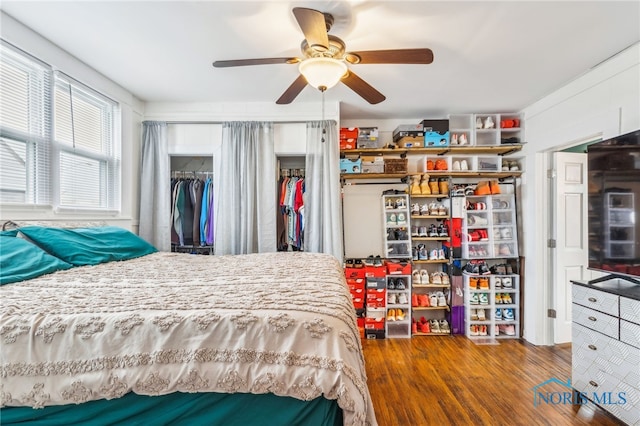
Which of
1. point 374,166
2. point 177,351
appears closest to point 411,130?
point 374,166

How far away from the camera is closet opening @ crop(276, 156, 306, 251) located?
3.14 metres

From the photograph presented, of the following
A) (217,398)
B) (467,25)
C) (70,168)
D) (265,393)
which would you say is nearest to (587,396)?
(265,393)

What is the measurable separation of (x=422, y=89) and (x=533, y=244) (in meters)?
2.06

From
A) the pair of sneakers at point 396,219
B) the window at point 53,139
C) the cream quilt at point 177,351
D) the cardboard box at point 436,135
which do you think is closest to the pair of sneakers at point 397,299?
the pair of sneakers at point 396,219

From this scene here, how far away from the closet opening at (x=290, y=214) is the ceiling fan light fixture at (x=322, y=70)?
5.29 feet

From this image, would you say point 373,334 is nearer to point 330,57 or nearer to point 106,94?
point 330,57

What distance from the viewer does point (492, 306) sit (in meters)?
3.19

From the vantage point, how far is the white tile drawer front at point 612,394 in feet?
5.36

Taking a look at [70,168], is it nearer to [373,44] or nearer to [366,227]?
[373,44]

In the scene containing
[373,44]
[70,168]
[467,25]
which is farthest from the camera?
[70,168]

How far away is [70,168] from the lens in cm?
237

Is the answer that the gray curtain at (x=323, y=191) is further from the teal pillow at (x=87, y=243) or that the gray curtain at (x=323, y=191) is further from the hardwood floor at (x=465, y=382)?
the teal pillow at (x=87, y=243)

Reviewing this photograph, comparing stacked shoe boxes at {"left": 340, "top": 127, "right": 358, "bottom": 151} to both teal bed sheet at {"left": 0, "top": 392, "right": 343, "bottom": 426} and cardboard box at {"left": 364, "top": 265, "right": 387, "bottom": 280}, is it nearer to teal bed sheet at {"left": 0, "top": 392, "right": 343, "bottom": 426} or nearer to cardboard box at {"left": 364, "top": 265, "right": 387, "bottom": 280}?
cardboard box at {"left": 364, "top": 265, "right": 387, "bottom": 280}

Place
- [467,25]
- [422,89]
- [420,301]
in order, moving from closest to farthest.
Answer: [467,25] → [422,89] → [420,301]
